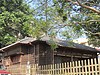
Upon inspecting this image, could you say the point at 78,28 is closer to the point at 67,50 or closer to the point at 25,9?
the point at 67,50

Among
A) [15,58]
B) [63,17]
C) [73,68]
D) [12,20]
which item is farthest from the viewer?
[12,20]

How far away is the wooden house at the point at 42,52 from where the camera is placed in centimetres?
2142

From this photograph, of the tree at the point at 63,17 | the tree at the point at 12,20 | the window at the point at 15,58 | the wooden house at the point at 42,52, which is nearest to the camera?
the tree at the point at 63,17

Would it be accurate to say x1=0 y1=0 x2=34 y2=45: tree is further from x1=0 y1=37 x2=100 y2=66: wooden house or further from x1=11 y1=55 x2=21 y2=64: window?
x1=0 y1=37 x2=100 y2=66: wooden house

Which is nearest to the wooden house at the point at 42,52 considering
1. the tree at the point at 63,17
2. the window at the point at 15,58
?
the window at the point at 15,58

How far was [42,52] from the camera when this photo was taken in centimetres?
2164

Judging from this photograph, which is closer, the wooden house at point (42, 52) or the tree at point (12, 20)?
the wooden house at point (42, 52)

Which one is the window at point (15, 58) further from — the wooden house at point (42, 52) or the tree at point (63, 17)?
the tree at point (63, 17)

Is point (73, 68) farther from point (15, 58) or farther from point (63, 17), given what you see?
point (15, 58)

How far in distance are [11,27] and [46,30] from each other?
23172 millimetres

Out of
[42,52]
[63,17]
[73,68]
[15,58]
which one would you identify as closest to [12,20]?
[15,58]

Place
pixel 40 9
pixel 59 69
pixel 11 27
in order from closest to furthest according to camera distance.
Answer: pixel 59 69 < pixel 40 9 < pixel 11 27

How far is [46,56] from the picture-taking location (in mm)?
21766

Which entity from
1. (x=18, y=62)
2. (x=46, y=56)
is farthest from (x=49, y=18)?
(x=18, y=62)
